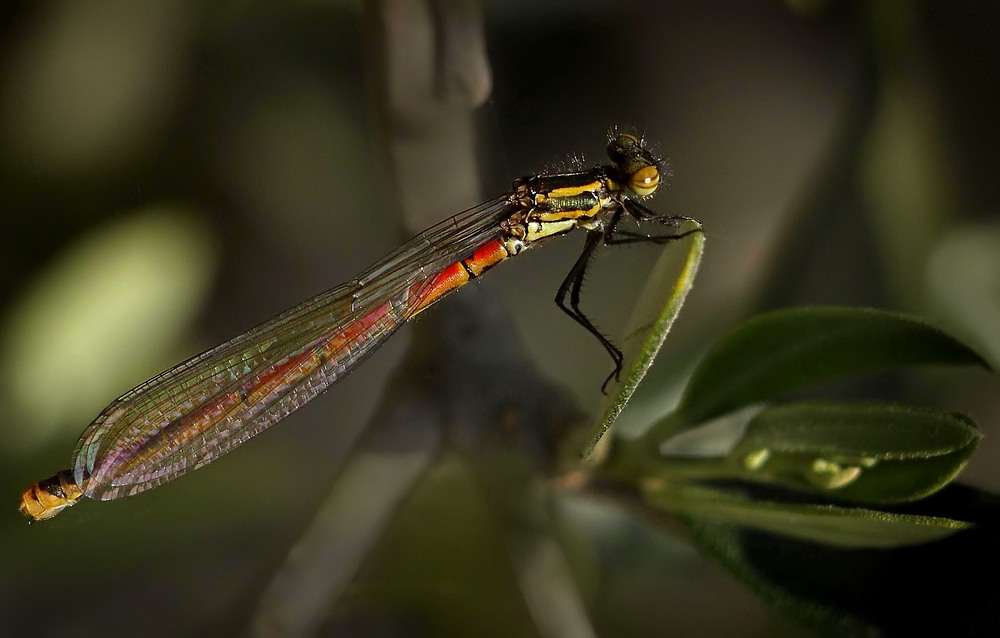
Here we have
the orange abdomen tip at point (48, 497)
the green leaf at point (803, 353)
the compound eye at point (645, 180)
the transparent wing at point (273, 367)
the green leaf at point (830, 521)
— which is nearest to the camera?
the green leaf at point (830, 521)

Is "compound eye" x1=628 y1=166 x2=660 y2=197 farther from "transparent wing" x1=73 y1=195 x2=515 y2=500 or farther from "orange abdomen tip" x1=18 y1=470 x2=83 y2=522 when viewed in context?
"orange abdomen tip" x1=18 y1=470 x2=83 y2=522

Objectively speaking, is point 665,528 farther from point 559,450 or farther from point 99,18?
point 99,18

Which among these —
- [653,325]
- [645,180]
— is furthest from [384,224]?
[653,325]

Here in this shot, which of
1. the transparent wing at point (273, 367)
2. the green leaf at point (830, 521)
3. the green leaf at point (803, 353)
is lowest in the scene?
the green leaf at point (830, 521)

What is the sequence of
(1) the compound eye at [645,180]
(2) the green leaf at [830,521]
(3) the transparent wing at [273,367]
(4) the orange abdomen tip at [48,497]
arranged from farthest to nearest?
(3) the transparent wing at [273,367], (1) the compound eye at [645,180], (4) the orange abdomen tip at [48,497], (2) the green leaf at [830,521]

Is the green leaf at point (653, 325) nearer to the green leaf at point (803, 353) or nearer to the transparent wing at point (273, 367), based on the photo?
the green leaf at point (803, 353)

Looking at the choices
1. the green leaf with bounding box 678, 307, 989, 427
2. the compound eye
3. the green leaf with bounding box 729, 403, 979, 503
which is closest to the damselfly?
the compound eye

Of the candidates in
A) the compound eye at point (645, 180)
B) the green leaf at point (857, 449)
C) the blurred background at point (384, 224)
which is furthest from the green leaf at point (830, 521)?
the compound eye at point (645, 180)
